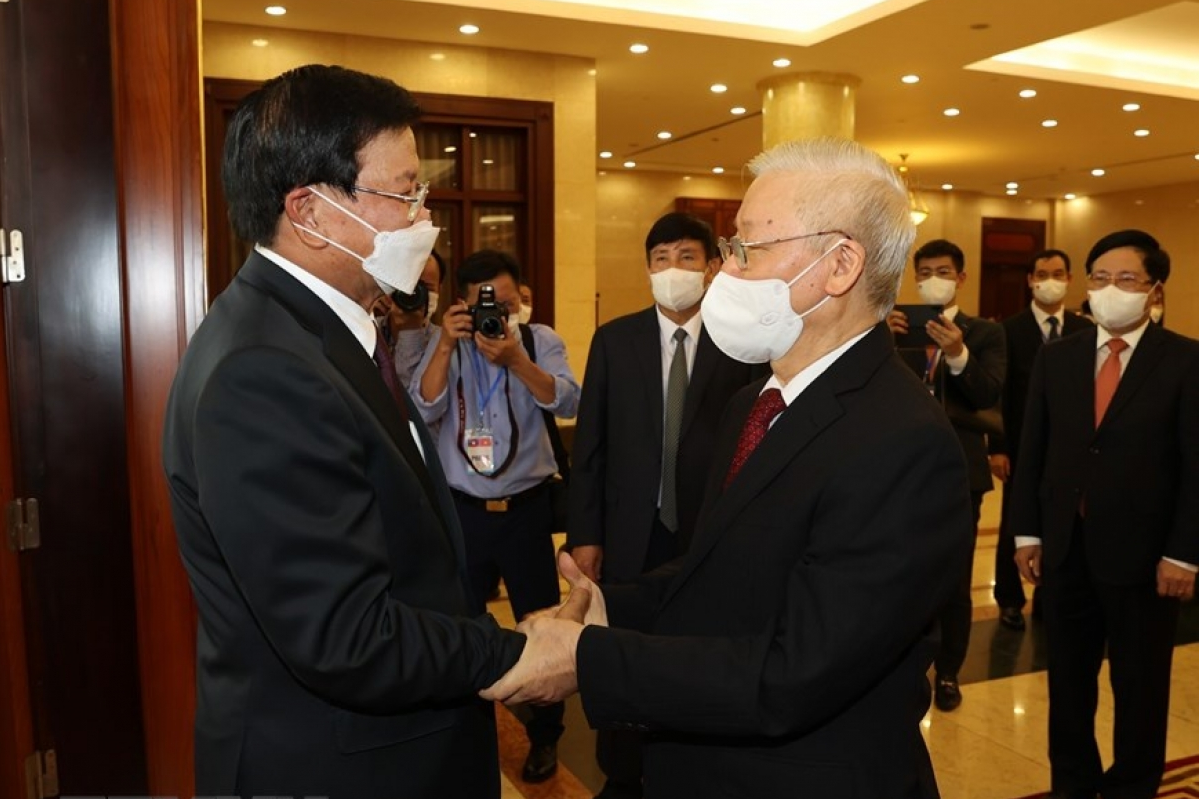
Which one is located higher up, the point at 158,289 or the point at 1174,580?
the point at 158,289

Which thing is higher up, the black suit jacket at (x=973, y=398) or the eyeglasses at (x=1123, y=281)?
the eyeglasses at (x=1123, y=281)

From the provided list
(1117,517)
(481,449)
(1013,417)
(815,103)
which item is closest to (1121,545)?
(1117,517)

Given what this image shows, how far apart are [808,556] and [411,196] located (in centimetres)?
84

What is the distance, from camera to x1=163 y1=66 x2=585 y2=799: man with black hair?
1.29m

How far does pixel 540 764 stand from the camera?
3.38 metres

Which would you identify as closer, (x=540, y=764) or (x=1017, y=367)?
(x=540, y=764)

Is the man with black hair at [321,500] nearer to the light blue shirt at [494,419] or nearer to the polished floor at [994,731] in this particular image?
the light blue shirt at [494,419]

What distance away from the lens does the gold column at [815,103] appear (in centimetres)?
974

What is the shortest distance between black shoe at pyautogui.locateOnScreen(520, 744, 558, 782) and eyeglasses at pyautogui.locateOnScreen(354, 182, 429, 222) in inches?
91.3

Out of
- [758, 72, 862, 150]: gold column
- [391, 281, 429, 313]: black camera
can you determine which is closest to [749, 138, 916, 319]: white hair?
[391, 281, 429, 313]: black camera

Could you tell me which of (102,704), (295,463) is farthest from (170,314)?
(295,463)

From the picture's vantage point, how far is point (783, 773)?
1.48 meters

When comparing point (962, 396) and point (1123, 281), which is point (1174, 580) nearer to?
point (1123, 281)

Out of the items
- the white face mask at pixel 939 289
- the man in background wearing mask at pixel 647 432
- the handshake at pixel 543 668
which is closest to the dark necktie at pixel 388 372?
the handshake at pixel 543 668
